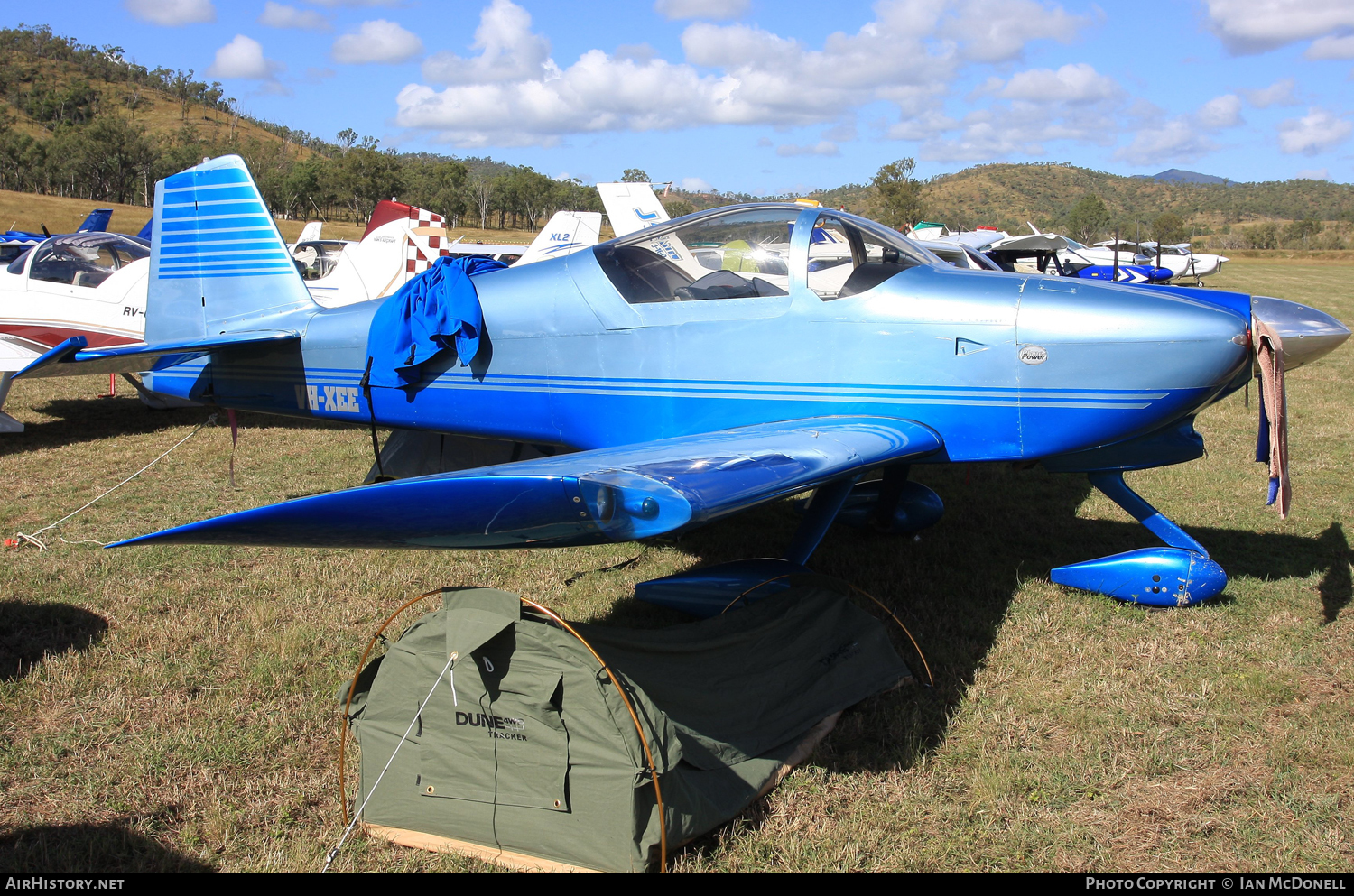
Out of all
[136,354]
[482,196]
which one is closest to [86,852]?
[136,354]

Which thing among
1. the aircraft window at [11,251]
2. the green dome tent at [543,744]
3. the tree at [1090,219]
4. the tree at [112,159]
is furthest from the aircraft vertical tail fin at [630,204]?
the tree at [112,159]

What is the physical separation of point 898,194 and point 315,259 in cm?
4839

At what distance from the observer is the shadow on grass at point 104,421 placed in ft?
29.2

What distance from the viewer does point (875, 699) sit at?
380 cm

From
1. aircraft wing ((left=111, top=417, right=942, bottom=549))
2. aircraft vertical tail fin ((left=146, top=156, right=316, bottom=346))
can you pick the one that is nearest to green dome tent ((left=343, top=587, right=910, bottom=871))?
aircraft wing ((left=111, top=417, right=942, bottom=549))

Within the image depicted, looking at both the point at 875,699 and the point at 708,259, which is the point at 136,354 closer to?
the point at 708,259

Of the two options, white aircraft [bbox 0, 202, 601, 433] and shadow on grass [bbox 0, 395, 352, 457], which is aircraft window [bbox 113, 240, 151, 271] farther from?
shadow on grass [bbox 0, 395, 352, 457]

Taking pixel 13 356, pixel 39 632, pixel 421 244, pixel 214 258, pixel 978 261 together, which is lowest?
pixel 39 632

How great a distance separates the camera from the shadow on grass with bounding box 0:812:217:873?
9.11ft

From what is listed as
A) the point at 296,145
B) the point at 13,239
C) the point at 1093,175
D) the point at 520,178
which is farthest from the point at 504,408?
the point at 1093,175

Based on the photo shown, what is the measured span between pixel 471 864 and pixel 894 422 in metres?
2.76

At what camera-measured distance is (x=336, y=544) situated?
252cm

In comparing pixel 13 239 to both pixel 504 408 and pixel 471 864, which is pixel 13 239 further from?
pixel 471 864

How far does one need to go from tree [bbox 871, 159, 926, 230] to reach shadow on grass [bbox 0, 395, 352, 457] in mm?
49026
